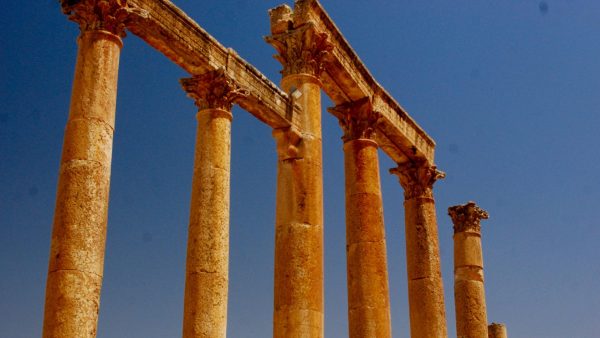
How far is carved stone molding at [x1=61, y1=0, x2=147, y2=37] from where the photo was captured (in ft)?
63.8

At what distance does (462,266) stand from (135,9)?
2416cm

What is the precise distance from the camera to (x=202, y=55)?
23391 mm

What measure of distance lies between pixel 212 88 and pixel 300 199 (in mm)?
4581

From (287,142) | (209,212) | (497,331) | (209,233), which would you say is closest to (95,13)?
(209,212)

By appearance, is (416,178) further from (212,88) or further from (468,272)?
(212,88)

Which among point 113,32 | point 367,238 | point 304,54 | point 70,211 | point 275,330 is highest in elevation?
point 304,54

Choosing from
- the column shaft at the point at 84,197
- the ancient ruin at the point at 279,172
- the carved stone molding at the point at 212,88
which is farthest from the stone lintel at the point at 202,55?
the column shaft at the point at 84,197

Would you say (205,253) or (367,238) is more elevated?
(367,238)

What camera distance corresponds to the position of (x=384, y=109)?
32.8 m

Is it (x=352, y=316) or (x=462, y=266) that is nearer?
(x=352, y=316)

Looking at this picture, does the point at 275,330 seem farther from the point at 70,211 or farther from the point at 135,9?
the point at 135,9

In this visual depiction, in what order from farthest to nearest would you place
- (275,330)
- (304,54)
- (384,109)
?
(384,109)
(304,54)
(275,330)

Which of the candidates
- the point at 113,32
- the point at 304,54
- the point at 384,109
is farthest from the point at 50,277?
the point at 384,109

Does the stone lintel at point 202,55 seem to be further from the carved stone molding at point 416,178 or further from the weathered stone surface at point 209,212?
the carved stone molding at point 416,178
